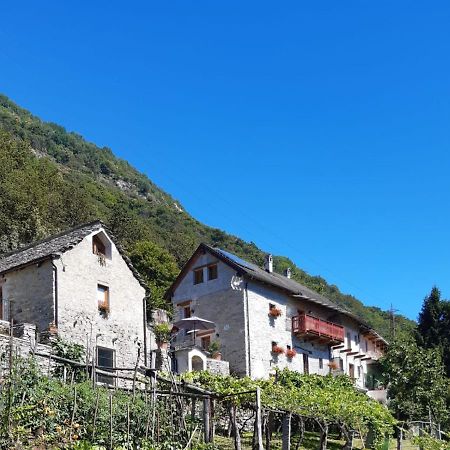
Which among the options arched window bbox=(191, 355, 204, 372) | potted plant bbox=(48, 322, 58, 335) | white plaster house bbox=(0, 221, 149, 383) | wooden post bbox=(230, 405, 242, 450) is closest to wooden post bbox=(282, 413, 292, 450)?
wooden post bbox=(230, 405, 242, 450)

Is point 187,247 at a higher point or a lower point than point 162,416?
higher

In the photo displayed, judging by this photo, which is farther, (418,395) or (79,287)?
(418,395)

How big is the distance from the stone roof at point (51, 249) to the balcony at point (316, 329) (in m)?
13.1

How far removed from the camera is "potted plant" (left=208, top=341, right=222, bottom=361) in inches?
1540

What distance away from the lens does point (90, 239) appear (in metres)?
31.0

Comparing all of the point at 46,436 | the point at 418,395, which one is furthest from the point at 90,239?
the point at 418,395

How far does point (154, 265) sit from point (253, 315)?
2465cm

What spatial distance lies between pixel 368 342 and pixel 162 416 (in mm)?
40300

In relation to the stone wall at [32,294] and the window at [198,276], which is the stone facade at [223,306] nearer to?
the window at [198,276]

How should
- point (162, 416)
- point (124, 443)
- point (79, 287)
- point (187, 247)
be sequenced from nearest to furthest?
point (124, 443) < point (162, 416) < point (79, 287) < point (187, 247)

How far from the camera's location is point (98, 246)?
31891mm

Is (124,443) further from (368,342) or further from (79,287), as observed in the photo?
(368,342)

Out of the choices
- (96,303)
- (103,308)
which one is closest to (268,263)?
(103,308)

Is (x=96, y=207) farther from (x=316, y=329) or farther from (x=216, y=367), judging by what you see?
(x=216, y=367)
